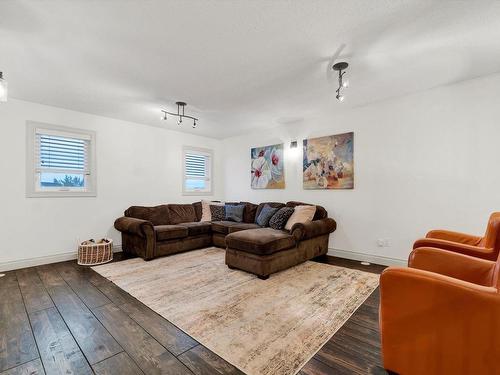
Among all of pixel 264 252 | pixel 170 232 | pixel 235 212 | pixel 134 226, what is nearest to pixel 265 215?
pixel 235 212

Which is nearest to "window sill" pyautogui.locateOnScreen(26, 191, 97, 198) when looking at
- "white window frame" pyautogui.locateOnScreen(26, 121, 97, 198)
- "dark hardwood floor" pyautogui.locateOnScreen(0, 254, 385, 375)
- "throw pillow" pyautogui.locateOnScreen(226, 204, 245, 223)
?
"white window frame" pyautogui.locateOnScreen(26, 121, 97, 198)

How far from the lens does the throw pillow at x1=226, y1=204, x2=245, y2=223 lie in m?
4.85

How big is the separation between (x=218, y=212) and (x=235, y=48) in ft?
11.2

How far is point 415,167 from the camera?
131 inches

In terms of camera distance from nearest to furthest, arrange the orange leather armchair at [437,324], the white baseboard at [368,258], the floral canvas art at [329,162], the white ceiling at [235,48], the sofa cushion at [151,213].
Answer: the orange leather armchair at [437,324], the white ceiling at [235,48], the white baseboard at [368,258], the floral canvas art at [329,162], the sofa cushion at [151,213]

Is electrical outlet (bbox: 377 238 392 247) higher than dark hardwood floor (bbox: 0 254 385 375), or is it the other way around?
electrical outlet (bbox: 377 238 392 247)

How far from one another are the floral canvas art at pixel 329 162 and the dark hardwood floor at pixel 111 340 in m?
2.05

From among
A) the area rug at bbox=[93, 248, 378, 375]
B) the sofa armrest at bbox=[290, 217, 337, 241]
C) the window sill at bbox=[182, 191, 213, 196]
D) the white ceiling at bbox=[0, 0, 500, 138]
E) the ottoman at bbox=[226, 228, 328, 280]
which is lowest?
the area rug at bbox=[93, 248, 378, 375]

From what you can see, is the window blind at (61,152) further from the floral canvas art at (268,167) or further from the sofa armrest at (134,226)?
the floral canvas art at (268,167)

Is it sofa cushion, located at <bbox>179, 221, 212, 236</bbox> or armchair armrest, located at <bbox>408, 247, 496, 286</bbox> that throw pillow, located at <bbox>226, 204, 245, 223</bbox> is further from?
armchair armrest, located at <bbox>408, 247, 496, 286</bbox>

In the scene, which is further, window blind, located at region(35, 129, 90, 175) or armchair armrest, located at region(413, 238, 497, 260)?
window blind, located at region(35, 129, 90, 175)

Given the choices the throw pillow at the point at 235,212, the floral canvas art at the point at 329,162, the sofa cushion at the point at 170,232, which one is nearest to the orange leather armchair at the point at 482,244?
the floral canvas art at the point at 329,162

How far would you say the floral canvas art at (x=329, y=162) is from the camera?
3.96m

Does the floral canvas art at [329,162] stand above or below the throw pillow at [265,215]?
above
